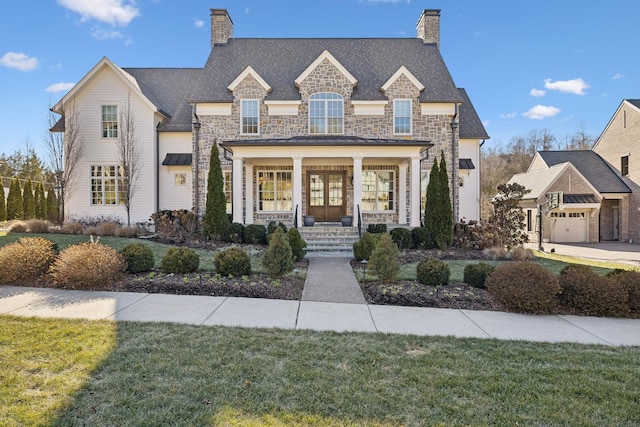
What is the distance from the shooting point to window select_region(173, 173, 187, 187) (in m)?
18.2

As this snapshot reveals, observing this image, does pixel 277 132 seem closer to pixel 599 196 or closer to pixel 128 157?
pixel 128 157

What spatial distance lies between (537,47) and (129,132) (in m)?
20.9

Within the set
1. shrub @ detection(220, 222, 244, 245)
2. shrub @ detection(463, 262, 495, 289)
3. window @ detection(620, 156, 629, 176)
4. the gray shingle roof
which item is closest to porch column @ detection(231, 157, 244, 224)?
shrub @ detection(220, 222, 244, 245)

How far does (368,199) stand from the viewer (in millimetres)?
17469

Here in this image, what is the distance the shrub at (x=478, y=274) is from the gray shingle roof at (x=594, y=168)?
23.9 meters

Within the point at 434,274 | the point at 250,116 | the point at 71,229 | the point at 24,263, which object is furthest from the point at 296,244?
the point at 71,229

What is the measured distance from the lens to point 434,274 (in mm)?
7688

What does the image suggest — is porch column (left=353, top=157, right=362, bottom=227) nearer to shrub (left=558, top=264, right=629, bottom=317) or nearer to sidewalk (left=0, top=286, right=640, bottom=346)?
sidewalk (left=0, top=286, right=640, bottom=346)

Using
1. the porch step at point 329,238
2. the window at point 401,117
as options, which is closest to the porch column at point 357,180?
the porch step at point 329,238

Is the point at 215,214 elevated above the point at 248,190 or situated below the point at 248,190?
below

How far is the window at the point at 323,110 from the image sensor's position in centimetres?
1719

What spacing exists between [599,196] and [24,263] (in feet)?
102

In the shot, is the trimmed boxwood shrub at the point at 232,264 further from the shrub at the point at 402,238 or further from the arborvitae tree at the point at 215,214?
the shrub at the point at 402,238

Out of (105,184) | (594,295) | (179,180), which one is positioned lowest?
(594,295)
